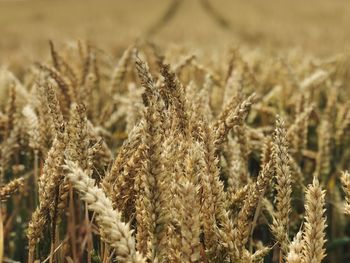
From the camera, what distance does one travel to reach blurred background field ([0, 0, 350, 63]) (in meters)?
13.9

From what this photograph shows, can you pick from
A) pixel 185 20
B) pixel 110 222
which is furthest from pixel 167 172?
pixel 185 20

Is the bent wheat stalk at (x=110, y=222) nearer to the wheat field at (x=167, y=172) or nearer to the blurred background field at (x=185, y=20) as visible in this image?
the wheat field at (x=167, y=172)

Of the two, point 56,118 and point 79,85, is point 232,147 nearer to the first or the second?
point 56,118

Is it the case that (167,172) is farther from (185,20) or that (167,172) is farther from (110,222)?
(185,20)

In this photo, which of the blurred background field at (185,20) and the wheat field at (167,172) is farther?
the blurred background field at (185,20)

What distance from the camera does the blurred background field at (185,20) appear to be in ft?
45.7

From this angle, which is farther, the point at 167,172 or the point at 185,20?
the point at 185,20

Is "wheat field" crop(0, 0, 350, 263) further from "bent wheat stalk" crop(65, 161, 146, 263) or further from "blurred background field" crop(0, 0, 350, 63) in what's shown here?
"blurred background field" crop(0, 0, 350, 63)

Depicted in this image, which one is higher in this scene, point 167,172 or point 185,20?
point 185,20

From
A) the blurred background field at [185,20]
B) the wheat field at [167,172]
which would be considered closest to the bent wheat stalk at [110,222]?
the wheat field at [167,172]

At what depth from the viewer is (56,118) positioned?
29.0 inches

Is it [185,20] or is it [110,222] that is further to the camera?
[185,20]

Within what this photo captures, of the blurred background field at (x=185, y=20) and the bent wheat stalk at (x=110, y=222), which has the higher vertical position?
the blurred background field at (x=185, y=20)

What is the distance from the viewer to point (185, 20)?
21688 mm
